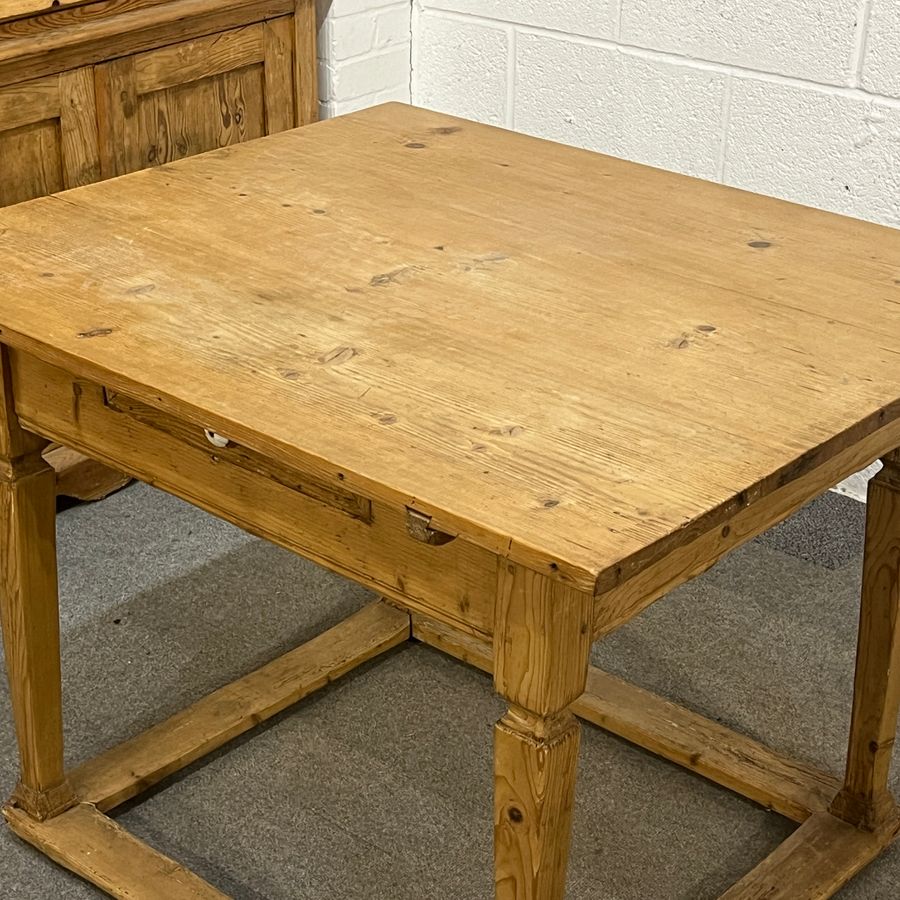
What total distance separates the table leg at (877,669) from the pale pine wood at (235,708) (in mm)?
671

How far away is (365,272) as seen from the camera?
1495mm

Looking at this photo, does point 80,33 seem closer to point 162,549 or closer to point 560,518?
point 162,549

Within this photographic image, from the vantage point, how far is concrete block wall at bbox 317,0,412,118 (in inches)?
106

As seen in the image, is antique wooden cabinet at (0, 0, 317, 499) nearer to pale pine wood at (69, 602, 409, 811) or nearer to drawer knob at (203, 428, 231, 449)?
pale pine wood at (69, 602, 409, 811)

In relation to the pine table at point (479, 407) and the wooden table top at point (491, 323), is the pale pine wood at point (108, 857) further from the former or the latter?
the wooden table top at point (491, 323)

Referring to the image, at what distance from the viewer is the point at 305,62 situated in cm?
263

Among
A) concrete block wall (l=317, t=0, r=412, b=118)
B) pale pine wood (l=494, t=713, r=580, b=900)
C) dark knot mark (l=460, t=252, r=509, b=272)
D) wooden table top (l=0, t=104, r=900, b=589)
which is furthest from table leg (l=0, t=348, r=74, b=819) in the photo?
concrete block wall (l=317, t=0, r=412, b=118)

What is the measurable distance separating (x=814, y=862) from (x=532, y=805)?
24.2 inches

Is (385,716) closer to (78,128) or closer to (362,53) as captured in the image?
(78,128)

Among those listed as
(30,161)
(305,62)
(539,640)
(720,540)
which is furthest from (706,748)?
(305,62)

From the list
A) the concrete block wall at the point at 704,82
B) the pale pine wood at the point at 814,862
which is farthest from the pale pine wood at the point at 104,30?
the pale pine wood at the point at 814,862

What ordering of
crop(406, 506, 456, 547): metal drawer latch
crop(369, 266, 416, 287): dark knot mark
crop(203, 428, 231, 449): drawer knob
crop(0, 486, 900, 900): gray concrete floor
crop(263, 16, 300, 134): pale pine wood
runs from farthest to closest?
crop(263, 16, 300, 134): pale pine wood, crop(0, 486, 900, 900): gray concrete floor, crop(369, 266, 416, 287): dark knot mark, crop(203, 428, 231, 449): drawer knob, crop(406, 506, 456, 547): metal drawer latch

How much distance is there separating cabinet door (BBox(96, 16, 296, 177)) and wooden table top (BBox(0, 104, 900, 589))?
59cm

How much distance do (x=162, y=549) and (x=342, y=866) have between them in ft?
2.57
